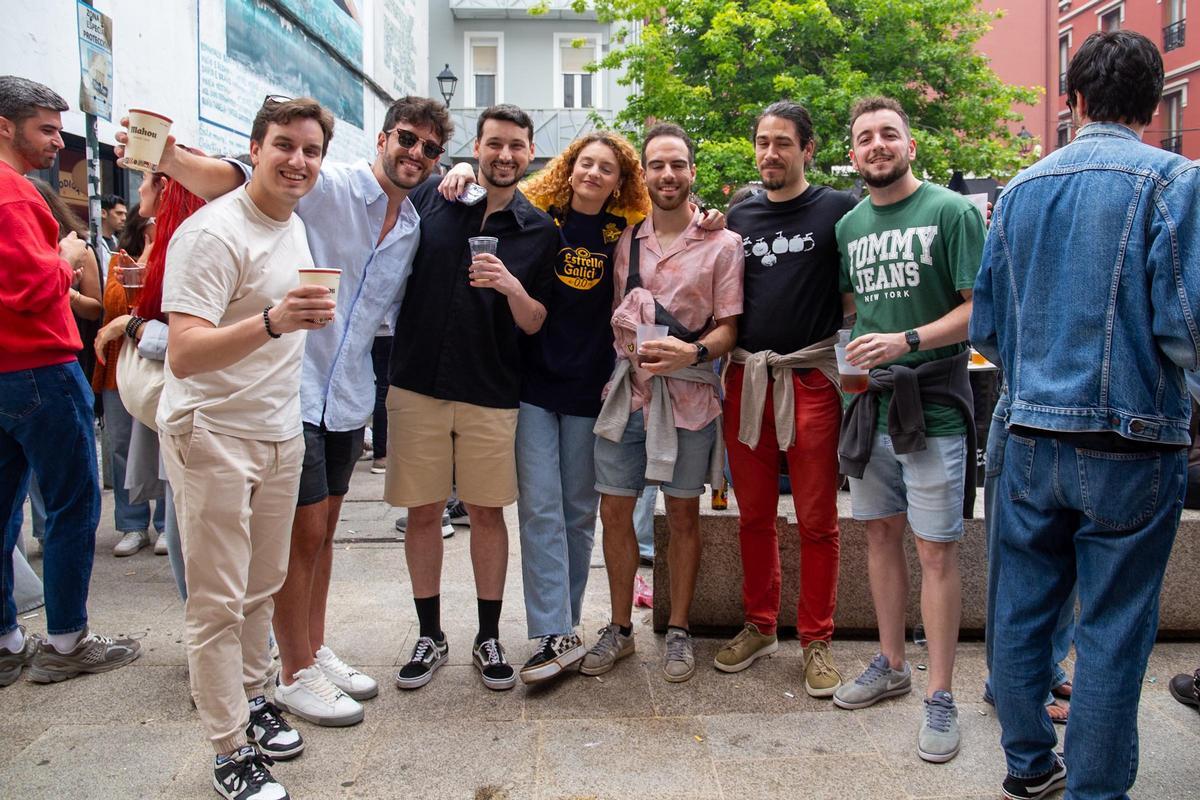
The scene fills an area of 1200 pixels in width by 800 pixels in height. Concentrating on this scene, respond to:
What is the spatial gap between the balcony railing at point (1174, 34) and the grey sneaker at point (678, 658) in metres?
30.6

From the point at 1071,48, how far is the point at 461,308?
35.0 meters

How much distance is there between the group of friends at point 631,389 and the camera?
237 cm

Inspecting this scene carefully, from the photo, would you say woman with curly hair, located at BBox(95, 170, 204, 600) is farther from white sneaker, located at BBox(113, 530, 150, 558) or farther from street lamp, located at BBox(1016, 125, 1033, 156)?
street lamp, located at BBox(1016, 125, 1033, 156)

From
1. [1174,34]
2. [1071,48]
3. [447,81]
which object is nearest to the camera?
[447,81]

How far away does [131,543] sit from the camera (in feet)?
17.9

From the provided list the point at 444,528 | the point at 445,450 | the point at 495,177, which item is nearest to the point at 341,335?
the point at 445,450

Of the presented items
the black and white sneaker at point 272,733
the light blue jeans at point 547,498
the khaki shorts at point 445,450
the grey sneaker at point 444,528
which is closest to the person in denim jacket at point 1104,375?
the light blue jeans at point 547,498

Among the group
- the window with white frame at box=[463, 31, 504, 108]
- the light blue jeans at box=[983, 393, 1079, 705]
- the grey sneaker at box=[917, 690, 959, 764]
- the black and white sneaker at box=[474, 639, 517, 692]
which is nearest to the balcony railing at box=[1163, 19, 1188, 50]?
the window with white frame at box=[463, 31, 504, 108]

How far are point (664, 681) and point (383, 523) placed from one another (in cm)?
322

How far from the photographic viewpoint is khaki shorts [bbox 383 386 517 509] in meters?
3.53

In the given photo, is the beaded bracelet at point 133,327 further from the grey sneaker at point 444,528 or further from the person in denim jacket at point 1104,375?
the person in denim jacket at point 1104,375

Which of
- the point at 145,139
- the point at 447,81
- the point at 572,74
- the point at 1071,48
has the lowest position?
the point at 145,139

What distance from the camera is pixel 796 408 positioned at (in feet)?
11.7

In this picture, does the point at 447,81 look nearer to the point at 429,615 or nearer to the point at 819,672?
the point at 429,615
